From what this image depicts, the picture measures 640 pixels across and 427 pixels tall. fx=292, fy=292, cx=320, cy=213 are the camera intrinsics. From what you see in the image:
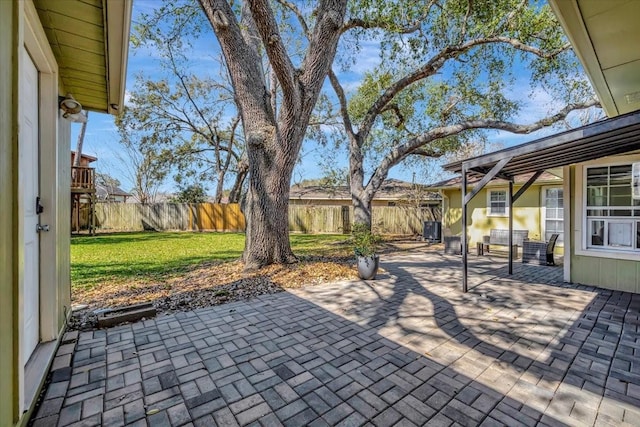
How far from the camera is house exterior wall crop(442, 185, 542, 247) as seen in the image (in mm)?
10133

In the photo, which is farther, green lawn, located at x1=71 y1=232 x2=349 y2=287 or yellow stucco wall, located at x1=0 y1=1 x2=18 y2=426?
green lawn, located at x1=71 y1=232 x2=349 y2=287

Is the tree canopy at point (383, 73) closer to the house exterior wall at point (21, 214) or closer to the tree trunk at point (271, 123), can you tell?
the tree trunk at point (271, 123)

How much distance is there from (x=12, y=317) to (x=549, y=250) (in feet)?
32.9

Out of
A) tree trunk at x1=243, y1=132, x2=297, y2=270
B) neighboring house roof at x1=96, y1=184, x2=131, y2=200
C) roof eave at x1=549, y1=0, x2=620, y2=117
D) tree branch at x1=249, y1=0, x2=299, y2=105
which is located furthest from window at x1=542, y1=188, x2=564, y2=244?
neighboring house roof at x1=96, y1=184, x2=131, y2=200

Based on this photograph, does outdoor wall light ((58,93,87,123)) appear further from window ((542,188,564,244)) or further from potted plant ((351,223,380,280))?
window ((542,188,564,244))

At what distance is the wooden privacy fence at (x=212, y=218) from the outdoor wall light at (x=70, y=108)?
1516 centimetres

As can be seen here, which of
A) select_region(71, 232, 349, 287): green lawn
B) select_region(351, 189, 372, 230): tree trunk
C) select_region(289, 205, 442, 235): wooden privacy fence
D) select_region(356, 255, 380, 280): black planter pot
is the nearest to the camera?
select_region(356, 255, 380, 280): black planter pot

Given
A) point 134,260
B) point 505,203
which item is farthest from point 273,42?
point 505,203

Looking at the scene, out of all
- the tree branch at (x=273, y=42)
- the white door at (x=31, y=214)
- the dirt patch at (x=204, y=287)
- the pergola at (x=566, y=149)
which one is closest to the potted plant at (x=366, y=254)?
the dirt patch at (x=204, y=287)

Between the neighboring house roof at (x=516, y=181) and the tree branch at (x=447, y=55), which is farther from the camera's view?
the neighboring house roof at (x=516, y=181)

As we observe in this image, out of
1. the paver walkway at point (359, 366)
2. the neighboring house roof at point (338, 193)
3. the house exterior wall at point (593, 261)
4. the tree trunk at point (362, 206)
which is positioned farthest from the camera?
the neighboring house roof at point (338, 193)

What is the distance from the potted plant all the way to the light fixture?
15.9 ft

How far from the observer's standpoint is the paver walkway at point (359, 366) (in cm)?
209

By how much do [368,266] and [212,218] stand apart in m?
14.9
